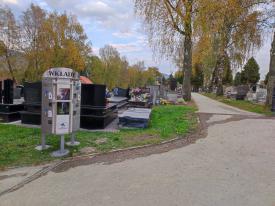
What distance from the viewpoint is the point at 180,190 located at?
5180mm

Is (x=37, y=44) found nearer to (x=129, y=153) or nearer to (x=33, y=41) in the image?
(x=33, y=41)

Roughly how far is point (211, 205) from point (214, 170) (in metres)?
1.75

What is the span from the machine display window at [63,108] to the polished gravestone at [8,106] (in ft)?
18.1

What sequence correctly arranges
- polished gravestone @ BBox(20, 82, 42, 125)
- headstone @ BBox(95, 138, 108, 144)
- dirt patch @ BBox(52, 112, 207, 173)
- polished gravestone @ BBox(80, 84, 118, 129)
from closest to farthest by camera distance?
dirt patch @ BBox(52, 112, 207, 173)
headstone @ BBox(95, 138, 108, 144)
polished gravestone @ BBox(80, 84, 118, 129)
polished gravestone @ BBox(20, 82, 42, 125)

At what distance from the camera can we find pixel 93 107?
35.6 ft

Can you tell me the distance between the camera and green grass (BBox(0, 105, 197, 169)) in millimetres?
7055

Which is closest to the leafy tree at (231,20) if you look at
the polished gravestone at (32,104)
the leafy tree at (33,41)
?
the polished gravestone at (32,104)

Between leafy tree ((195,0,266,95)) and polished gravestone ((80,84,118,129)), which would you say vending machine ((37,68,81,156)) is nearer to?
polished gravestone ((80,84,118,129))

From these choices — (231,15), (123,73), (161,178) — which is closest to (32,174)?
(161,178)

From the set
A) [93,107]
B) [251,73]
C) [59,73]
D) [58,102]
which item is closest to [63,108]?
[58,102]

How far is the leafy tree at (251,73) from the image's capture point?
76688 mm

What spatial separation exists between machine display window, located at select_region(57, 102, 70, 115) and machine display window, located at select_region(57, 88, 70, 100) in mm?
128

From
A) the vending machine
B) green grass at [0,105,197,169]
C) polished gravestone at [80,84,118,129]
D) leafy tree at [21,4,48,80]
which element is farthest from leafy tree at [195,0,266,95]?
leafy tree at [21,4,48,80]

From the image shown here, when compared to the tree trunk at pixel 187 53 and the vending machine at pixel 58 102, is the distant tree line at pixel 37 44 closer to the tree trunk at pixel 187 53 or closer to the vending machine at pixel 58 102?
the tree trunk at pixel 187 53
